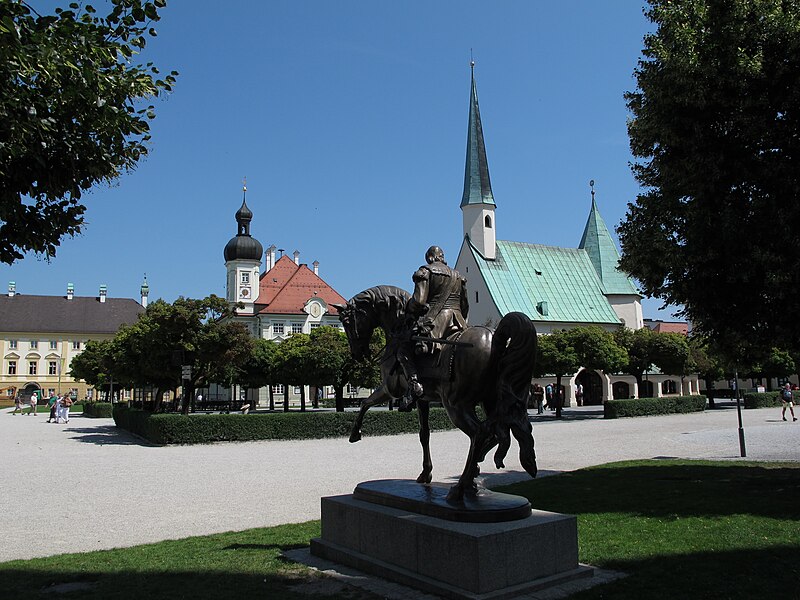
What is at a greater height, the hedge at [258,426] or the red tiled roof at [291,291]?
the red tiled roof at [291,291]

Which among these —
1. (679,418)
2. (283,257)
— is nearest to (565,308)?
(679,418)

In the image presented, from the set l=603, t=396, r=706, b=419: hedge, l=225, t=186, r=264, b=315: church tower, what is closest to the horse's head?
l=603, t=396, r=706, b=419: hedge

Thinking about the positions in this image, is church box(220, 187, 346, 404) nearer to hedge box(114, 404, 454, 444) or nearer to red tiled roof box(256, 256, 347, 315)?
red tiled roof box(256, 256, 347, 315)

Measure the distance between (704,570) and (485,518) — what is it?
2.44 m

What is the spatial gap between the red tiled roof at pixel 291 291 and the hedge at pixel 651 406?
44034 mm

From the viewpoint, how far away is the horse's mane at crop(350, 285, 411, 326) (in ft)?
26.6

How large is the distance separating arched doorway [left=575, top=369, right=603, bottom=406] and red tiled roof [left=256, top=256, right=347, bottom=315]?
29.1 m

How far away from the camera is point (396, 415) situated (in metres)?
28.4

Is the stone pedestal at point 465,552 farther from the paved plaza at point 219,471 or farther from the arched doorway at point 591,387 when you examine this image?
the arched doorway at point 591,387

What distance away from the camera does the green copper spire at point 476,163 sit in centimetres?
6931

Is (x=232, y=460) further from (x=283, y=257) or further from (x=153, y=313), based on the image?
(x=283, y=257)

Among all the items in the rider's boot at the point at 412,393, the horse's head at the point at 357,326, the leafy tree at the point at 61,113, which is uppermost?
the leafy tree at the point at 61,113

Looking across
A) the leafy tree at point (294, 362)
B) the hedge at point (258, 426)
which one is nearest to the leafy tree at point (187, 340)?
the hedge at point (258, 426)

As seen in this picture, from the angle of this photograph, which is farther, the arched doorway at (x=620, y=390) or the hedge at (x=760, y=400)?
the arched doorway at (x=620, y=390)
